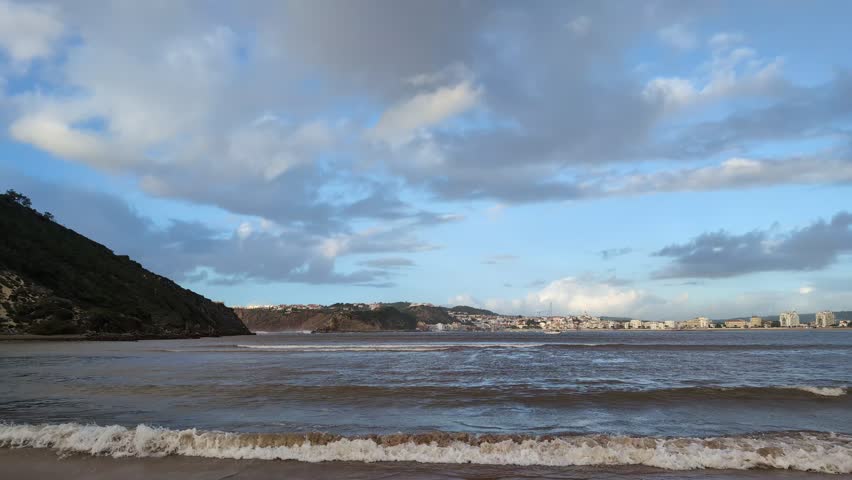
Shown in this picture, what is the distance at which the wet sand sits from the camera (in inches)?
296

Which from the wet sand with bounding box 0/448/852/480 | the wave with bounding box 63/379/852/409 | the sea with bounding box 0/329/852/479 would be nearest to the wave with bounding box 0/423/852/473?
the sea with bounding box 0/329/852/479

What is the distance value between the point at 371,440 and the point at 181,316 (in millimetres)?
111156

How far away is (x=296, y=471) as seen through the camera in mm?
7840

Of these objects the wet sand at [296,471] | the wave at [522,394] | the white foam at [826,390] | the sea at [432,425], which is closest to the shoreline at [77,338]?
the sea at [432,425]

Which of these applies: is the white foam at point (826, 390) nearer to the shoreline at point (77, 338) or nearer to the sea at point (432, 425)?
the sea at point (432, 425)

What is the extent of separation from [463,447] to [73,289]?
93.3 meters

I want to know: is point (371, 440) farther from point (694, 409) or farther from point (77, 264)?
point (77, 264)

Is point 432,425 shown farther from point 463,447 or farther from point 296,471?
point 296,471

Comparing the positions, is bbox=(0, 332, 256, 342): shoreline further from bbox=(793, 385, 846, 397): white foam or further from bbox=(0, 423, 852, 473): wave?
bbox=(793, 385, 846, 397): white foam

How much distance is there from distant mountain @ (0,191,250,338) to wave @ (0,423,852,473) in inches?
2766

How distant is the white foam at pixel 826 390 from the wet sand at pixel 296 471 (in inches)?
451

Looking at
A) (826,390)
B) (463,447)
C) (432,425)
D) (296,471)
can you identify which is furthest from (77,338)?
(826,390)

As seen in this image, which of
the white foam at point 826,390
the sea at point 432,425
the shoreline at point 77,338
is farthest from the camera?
the shoreline at point 77,338

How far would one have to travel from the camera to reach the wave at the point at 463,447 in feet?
27.6
